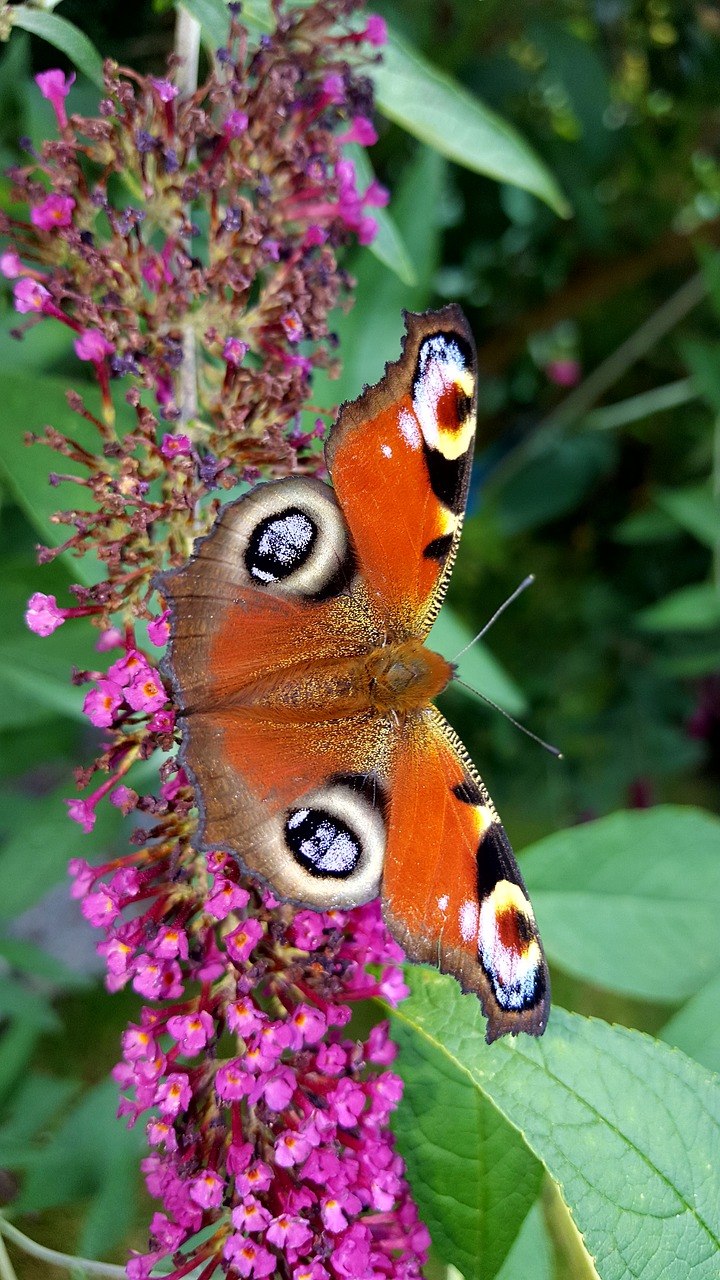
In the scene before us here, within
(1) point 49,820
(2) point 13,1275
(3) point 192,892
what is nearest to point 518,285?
(1) point 49,820

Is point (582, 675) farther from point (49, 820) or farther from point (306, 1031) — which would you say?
point (306, 1031)

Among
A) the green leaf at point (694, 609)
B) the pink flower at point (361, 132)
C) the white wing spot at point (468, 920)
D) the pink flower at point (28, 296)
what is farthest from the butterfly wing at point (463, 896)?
the green leaf at point (694, 609)

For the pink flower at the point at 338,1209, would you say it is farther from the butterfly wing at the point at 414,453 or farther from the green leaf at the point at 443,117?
the green leaf at the point at 443,117

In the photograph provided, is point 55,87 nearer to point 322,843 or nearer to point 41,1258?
point 322,843

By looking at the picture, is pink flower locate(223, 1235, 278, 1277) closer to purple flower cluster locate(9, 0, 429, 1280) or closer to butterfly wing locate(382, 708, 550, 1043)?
purple flower cluster locate(9, 0, 429, 1280)

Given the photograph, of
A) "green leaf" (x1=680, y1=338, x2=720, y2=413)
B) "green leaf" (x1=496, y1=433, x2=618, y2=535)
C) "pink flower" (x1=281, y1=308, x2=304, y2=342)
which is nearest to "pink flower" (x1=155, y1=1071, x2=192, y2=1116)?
"pink flower" (x1=281, y1=308, x2=304, y2=342)

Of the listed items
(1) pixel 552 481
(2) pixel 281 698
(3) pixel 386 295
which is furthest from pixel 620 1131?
(1) pixel 552 481
